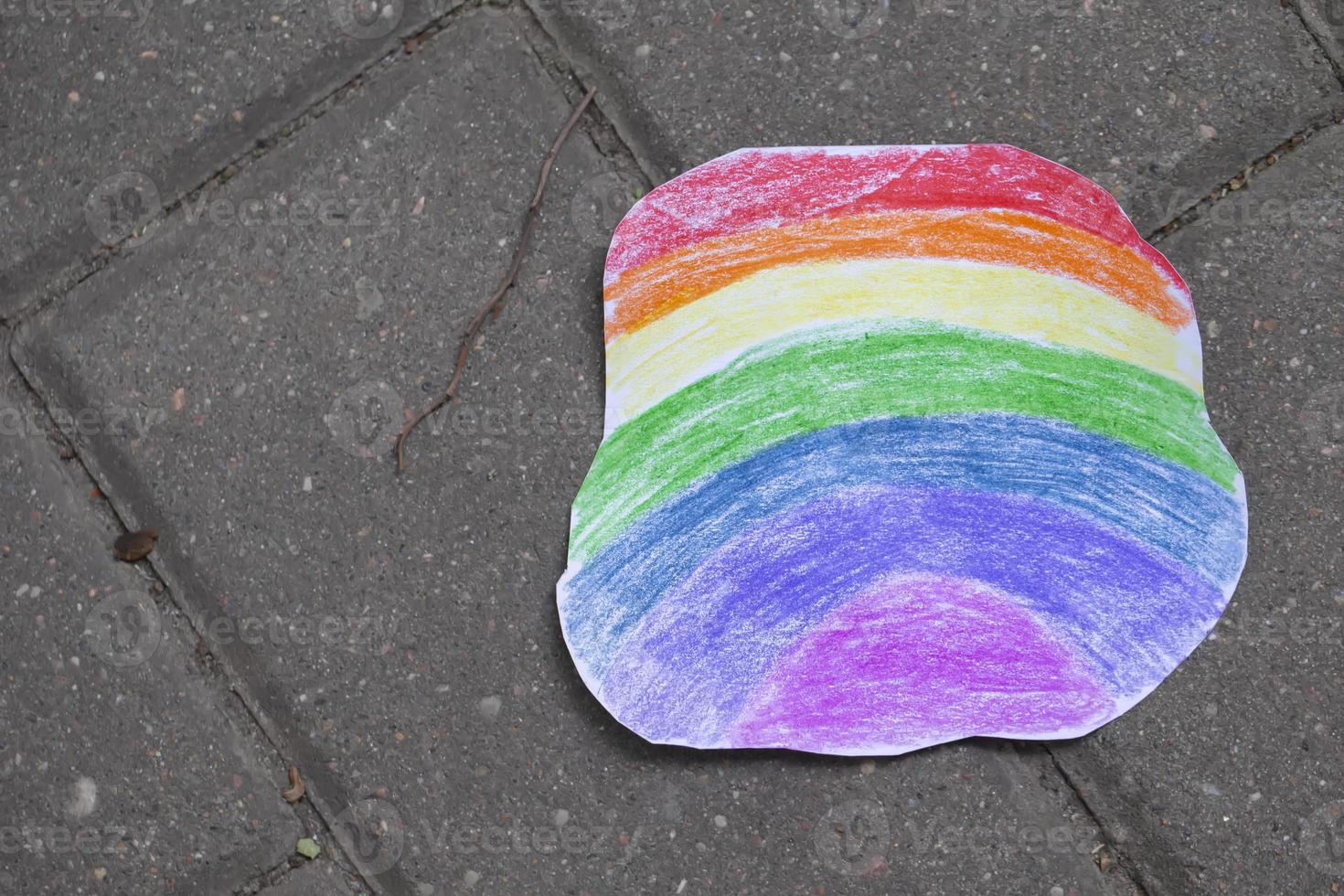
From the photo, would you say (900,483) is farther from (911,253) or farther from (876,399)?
(911,253)

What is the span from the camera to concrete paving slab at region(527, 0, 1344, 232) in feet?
5.09

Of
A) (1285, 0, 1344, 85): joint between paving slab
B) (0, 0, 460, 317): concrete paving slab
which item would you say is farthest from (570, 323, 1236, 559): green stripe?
(0, 0, 460, 317): concrete paving slab

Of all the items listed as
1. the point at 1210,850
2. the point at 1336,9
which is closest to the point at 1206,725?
the point at 1210,850

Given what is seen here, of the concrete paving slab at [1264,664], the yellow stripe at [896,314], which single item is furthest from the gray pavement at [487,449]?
the yellow stripe at [896,314]

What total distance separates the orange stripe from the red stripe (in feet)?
0.05

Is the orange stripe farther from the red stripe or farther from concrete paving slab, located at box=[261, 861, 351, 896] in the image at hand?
concrete paving slab, located at box=[261, 861, 351, 896]

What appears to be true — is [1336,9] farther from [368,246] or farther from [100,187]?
[100,187]

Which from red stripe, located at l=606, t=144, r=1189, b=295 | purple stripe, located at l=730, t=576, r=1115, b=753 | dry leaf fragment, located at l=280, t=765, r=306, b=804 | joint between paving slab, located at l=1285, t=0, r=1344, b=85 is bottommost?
purple stripe, located at l=730, t=576, r=1115, b=753

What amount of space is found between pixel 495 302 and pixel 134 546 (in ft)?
2.11

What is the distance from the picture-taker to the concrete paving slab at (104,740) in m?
1.53

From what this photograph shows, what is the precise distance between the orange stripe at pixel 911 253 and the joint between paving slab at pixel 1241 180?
0.32 feet

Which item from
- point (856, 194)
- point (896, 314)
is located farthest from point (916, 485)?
point (856, 194)

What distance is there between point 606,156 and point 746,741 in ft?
2.88

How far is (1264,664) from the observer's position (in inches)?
58.5
